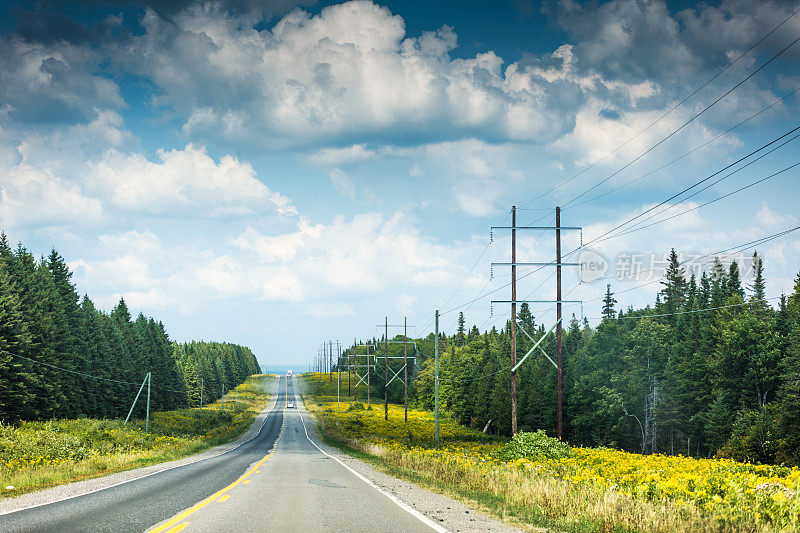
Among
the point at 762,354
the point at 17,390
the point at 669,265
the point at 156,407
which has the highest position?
the point at 669,265

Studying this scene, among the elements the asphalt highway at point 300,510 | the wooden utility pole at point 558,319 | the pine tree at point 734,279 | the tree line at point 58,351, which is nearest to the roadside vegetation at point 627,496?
the asphalt highway at point 300,510

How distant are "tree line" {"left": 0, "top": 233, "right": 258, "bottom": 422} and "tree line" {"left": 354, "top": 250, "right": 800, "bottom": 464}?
185 ft

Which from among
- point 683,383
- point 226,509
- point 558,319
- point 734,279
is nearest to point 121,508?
point 226,509

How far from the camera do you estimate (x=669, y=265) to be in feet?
359

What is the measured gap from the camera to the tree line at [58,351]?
5106cm

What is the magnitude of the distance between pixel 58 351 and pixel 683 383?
70.0 meters

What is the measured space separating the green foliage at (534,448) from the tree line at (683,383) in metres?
29.4

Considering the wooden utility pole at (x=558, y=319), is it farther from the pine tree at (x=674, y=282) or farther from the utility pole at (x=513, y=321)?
the pine tree at (x=674, y=282)

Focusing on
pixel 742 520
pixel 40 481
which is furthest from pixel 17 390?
pixel 742 520

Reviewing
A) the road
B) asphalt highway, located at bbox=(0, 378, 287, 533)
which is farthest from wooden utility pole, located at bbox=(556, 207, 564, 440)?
asphalt highway, located at bbox=(0, 378, 287, 533)

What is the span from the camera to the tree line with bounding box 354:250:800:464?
51.2 m

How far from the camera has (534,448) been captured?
23484 millimetres

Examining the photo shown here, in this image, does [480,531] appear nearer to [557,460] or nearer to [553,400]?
[557,460]

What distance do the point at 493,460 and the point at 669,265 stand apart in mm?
100252
